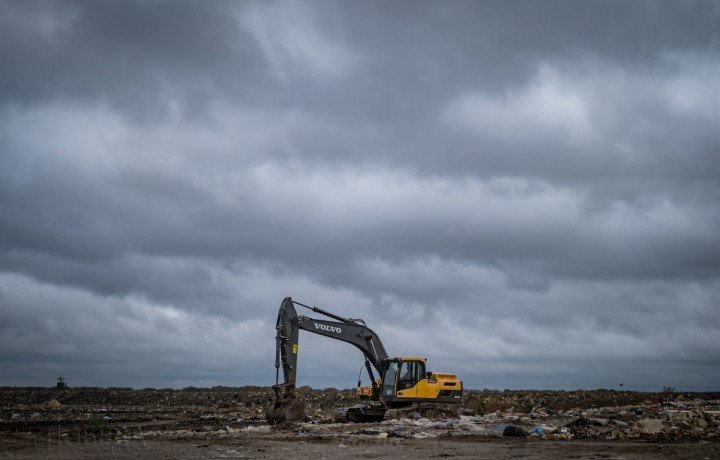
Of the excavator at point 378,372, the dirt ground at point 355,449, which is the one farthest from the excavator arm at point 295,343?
the dirt ground at point 355,449

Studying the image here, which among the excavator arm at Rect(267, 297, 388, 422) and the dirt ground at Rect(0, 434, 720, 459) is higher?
the excavator arm at Rect(267, 297, 388, 422)

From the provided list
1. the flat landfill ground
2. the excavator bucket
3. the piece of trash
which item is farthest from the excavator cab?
the piece of trash

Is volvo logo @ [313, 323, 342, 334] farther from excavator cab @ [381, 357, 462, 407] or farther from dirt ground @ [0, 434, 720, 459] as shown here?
dirt ground @ [0, 434, 720, 459]

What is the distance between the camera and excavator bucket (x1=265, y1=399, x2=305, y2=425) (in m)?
21.8

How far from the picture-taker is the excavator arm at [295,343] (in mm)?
22203

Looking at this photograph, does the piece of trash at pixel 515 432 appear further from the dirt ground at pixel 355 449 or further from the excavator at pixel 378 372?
the excavator at pixel 378 372

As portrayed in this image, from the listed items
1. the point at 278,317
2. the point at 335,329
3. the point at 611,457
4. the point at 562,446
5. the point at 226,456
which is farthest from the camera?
the point at 335,329

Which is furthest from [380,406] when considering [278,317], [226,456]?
[226,456]

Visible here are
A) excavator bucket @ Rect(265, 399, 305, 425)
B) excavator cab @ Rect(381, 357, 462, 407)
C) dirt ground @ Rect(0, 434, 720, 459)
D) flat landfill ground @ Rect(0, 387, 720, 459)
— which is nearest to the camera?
dirt ground @ Rect(0, 434, 720, 459)

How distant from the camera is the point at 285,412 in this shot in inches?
860

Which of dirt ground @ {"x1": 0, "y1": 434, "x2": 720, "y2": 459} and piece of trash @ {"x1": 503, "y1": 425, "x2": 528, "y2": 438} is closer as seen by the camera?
dirt ground @ {"x1": 0, "y1": 434, "x2": 720, "y2": 459}

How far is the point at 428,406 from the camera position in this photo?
81.9ft

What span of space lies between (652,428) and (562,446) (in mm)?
3631

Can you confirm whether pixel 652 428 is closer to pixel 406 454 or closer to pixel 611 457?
pixel 611 457
